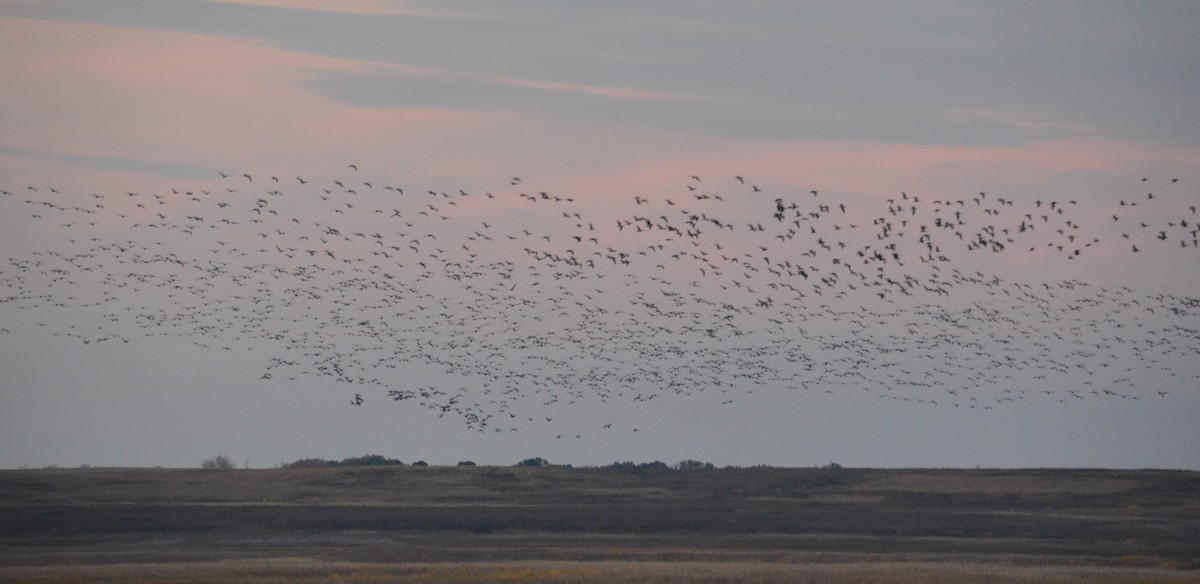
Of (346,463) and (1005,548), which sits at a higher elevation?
(346,463)

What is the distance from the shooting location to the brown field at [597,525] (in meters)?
49.7

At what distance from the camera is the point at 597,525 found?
227ft

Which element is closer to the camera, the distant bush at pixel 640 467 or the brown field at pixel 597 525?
the brown field at pixel 597 525

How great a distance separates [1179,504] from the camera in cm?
7781

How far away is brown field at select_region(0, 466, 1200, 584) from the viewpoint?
49.7 m

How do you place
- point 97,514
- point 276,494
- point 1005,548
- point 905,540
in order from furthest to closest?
point 276,494
point 97,514
point 905,540
point 1005,548

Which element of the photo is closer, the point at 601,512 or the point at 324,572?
the point at 324,572

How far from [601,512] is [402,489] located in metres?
16.3

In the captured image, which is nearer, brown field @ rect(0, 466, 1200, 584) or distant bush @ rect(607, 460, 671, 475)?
brown field @ rect(0, 466, 1200, 584)

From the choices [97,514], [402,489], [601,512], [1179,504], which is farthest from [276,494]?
[1179,504]

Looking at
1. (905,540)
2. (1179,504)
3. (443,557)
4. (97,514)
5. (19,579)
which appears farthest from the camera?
(1179,504)

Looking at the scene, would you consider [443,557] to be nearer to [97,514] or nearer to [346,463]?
[97,514]

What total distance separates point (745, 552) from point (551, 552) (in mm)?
6871

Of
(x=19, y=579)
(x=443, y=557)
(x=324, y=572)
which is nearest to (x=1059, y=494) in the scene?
(x=443, y=557)
